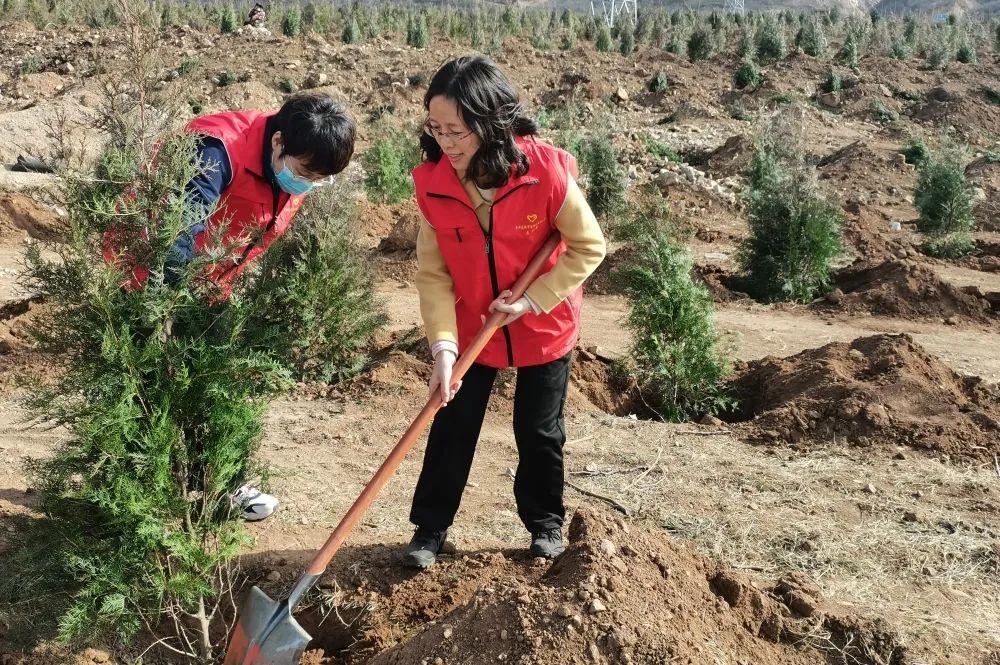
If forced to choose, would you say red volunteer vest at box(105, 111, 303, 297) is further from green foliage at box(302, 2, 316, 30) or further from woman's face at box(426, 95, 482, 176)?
green foliage at box(302, 2, 316, 30)

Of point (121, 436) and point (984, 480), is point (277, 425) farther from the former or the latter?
point (984, 480)

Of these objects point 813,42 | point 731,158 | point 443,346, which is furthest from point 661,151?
point 443,346

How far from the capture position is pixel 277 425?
503cm

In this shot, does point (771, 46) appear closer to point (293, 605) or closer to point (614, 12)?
point (293, 605)

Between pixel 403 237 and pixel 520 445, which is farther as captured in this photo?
pixel 403 237

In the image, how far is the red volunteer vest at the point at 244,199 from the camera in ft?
9.20

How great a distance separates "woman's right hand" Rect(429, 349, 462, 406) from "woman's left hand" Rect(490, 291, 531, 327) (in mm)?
204

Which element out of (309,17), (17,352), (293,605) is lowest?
(17,352)

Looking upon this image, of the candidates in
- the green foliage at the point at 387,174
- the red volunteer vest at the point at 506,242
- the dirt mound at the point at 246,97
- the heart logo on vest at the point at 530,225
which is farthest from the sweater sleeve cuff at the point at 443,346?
the dirt mound at the point at 246,97

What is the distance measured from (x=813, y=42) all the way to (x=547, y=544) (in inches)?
989

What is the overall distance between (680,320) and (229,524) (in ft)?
10.9

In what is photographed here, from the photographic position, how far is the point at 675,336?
556 cm

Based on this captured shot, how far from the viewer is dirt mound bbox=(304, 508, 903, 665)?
248 cm

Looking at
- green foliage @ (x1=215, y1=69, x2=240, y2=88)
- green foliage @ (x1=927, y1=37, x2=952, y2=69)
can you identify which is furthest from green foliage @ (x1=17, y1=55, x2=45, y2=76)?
green foliage @ (x1=927, y1=37, x2=952, y2=69)
